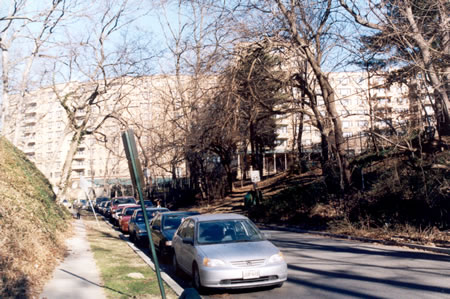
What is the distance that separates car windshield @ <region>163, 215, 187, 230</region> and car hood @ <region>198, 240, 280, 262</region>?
5.12 meters

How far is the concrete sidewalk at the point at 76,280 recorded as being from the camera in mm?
8241

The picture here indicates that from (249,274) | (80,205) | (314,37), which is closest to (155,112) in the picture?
(80,205)

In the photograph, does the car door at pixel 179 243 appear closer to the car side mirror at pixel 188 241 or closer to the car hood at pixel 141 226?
the car side mirror at pixel 188 241

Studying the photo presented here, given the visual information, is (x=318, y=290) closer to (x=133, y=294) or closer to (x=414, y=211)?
(x=133, y=294)

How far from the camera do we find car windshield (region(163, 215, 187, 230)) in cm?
1402

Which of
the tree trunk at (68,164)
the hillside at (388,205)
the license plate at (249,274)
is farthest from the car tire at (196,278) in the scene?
the tree trunk at (68,164)

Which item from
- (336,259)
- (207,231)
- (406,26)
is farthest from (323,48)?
(207,231)

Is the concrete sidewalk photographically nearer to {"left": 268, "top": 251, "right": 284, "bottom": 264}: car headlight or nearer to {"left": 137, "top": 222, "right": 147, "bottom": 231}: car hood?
{"left": 268, "top": 251, "right": 284, "bottom": 264}: car headlight

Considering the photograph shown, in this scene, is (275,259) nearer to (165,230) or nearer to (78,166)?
(165,230)

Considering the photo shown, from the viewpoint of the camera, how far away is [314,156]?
38500mm

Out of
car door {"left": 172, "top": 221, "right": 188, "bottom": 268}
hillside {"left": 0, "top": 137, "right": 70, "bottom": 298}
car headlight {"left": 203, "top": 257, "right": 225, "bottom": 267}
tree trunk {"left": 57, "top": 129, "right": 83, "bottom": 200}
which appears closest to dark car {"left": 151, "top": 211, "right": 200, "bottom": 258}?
car door {"left": 172, "top": 221, "right": 188, "bottom": 268}

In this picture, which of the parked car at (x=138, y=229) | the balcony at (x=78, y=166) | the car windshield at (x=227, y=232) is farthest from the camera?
the balcony at (x=78, y=166)

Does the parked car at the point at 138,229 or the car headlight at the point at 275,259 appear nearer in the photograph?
the car headlight at the point at 275,259

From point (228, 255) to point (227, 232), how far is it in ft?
4.28
